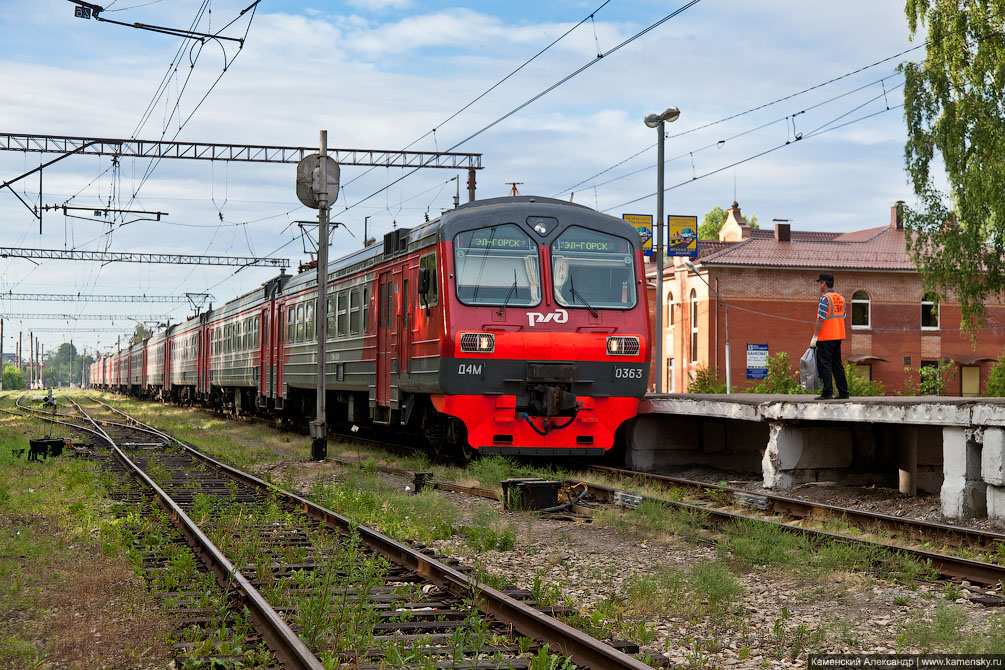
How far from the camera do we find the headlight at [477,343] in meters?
13.7

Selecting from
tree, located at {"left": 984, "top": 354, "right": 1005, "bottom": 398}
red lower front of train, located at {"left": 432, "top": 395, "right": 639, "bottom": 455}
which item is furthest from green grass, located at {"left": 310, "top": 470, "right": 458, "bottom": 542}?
tree, located at {"left": 984, "top": 354, "right": 1005, "bottom": 398}

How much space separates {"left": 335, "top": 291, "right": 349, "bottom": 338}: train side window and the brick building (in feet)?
88.7

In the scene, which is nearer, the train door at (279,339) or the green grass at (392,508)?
the green grass at (392,508)

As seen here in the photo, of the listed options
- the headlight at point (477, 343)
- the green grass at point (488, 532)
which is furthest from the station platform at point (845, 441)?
the green grass at point (488, 532)

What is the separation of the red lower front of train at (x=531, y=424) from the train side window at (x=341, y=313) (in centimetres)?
548

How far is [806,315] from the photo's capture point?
4609 centimetres

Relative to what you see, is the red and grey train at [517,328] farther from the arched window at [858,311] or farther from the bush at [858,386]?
the arched window at [858,311]

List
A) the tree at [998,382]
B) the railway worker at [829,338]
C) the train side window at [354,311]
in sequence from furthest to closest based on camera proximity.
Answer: the tree at [998,382], the train side window at [354,311], the railway worker at [829,338]

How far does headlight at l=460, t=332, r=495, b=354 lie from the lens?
13.7 metres

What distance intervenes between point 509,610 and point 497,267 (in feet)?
27.0

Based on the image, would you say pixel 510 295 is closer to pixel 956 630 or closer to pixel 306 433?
pixel 956 630

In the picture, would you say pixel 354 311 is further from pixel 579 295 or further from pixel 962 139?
pixel 962 139

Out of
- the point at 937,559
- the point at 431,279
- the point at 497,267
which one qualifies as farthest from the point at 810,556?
the point at 431,279

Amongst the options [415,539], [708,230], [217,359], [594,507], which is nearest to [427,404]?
[594,507]
